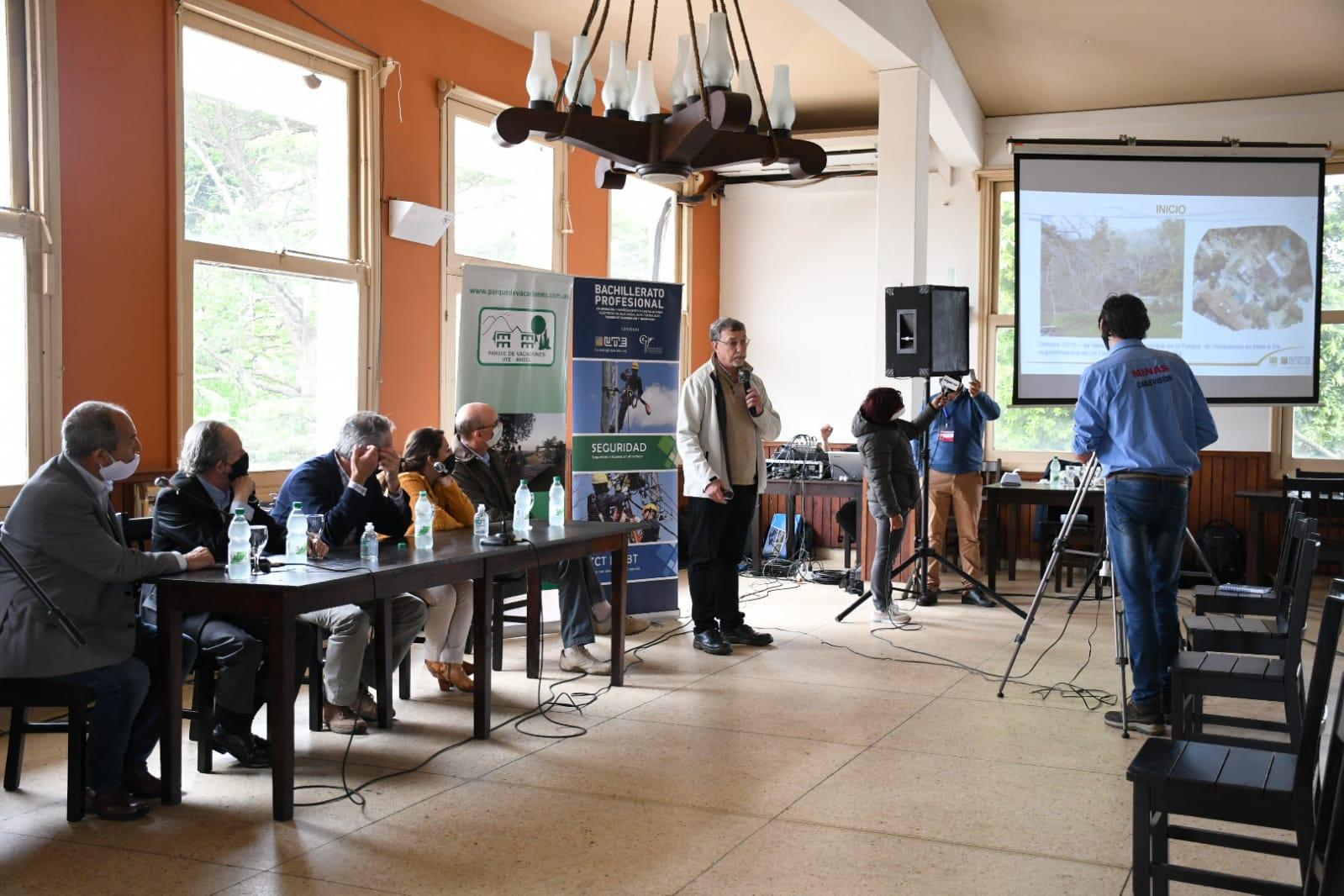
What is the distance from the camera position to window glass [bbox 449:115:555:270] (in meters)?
7.75

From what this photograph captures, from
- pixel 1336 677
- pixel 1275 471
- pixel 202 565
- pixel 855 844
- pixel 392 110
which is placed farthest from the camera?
pixel 1275 471

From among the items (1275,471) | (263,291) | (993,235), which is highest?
(993,235)

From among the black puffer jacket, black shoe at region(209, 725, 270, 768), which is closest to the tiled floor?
black shoe at region(209, 725, 270, 768)

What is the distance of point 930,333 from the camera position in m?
7.20

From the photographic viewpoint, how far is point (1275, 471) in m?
9.61

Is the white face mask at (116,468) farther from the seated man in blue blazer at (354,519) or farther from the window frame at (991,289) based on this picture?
the window frame at (991,289)

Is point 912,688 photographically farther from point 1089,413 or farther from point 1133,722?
point 1089,413

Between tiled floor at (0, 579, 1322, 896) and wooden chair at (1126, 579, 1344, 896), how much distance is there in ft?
1.69

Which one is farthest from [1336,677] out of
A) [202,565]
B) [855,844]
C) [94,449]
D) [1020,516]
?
[94,449]

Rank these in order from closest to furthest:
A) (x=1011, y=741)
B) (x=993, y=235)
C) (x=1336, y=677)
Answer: (x=1011, y=741), (x=1336, y=677), (x=993, y=235)

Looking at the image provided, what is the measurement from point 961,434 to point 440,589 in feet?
14.6

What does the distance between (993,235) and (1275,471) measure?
9.92 feet

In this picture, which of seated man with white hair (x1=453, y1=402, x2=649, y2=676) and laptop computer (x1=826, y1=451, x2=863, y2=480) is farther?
laptop computer (x1=826, y1=451, x2=863, y2=480)

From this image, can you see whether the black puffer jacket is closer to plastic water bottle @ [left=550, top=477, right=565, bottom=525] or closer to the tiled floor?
the tiled floor
